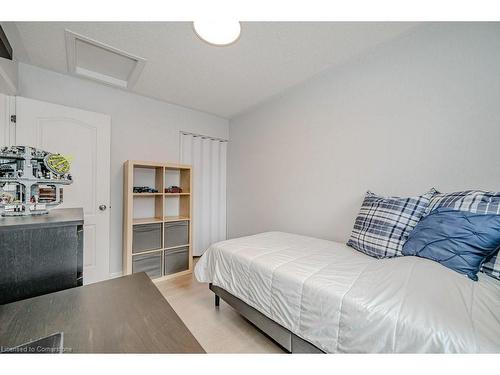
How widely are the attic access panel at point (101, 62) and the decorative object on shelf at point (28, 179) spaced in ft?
4.38

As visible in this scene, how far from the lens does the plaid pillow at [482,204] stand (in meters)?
1.00

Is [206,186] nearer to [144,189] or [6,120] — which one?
[144,189]

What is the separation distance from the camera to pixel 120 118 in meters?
2.55

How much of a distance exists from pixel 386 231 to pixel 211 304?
5.33 feet

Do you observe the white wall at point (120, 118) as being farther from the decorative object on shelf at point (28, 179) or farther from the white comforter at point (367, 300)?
the white comforter at point (367, 300)

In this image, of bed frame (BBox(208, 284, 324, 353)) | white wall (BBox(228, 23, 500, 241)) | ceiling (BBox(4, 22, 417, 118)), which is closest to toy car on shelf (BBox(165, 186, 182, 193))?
white wall (BBox(228, 23, 500, 241))

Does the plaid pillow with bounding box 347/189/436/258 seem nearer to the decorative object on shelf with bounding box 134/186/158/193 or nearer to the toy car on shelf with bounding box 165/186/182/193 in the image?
the toy car on shelf with bounding box 165/186/182/193

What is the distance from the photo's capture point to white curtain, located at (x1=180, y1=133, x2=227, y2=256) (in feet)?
10.6

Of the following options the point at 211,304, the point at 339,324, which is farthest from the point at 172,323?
the point at 211,304

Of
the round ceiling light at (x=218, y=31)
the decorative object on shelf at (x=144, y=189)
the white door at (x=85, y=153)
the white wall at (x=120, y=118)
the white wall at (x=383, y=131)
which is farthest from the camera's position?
the decorative object on shelf at (x=144, y=189)

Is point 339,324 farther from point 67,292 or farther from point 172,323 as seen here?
point 67,292

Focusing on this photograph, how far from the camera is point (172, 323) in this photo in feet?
1.81

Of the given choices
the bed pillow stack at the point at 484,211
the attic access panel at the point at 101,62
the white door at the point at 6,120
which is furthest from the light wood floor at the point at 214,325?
the attic access panel at the point at 101,62

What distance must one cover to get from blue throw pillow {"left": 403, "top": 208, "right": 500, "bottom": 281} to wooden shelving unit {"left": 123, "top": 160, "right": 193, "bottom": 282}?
93.8 inches
